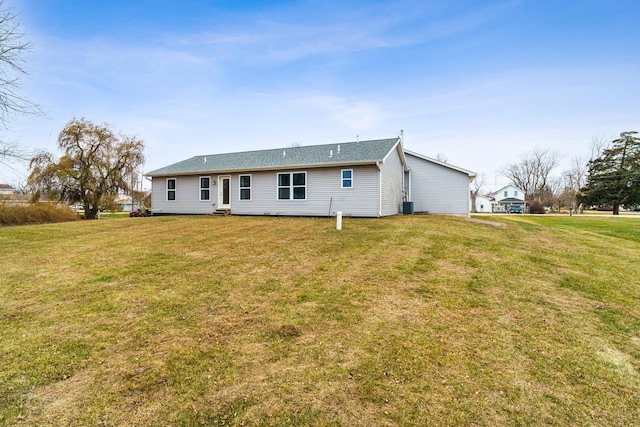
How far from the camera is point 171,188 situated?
64.2ft

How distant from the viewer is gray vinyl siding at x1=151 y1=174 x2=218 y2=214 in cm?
1824

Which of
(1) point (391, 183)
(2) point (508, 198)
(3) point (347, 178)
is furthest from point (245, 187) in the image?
(2) point (508, 198)

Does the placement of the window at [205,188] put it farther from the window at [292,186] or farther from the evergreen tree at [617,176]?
the evergreen tree at [617,176]

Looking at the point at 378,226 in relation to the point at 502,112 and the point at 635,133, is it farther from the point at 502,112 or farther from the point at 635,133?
the point at 635,133

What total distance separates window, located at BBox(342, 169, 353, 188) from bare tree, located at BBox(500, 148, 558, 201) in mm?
60751

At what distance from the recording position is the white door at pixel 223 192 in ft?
58.6

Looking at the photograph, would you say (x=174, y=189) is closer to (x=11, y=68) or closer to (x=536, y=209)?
(x=11, y=68)

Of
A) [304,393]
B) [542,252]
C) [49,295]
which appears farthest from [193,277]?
[542,252]

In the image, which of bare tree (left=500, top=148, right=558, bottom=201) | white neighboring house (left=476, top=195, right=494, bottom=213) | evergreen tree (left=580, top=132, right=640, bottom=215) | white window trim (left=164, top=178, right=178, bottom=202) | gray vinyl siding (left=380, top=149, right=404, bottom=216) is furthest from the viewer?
bare tree (left=500, top=148, right=558, bottom=201)

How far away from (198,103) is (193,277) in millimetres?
15485

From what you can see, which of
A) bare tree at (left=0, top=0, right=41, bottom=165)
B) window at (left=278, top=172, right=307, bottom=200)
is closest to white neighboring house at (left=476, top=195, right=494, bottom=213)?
window at (left=278, top=172, right=307, bottom=200)

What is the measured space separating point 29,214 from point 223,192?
1184 centimetres

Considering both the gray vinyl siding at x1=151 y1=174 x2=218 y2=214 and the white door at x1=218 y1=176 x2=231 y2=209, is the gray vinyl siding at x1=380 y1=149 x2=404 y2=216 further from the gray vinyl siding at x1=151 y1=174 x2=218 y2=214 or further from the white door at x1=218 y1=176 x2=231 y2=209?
the gray vinyl siding at x1=151 y1=174 x2=218 y2=214

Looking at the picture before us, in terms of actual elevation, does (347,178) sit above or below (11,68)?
below
